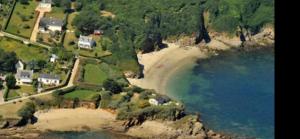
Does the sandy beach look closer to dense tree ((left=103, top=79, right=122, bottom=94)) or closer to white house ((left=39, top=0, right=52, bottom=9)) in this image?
dense tree ((left=103, top=79, right=122, bottom=94))

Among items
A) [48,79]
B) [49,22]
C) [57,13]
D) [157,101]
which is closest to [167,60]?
[49,22]

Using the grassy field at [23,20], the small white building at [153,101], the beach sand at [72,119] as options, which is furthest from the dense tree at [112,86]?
the grassy field at [23,20]

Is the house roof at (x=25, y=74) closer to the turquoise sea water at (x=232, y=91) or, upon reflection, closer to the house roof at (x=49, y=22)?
the house roof at (x=49, y=22)

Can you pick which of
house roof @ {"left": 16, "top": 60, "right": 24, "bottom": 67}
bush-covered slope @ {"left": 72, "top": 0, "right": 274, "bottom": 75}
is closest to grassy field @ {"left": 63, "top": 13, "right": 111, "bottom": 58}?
bush-covered slope @ {"left": 72, "top": 0, "right": 274, "bottom": 75}

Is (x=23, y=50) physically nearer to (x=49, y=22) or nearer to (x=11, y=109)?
(x=49, y=22)
